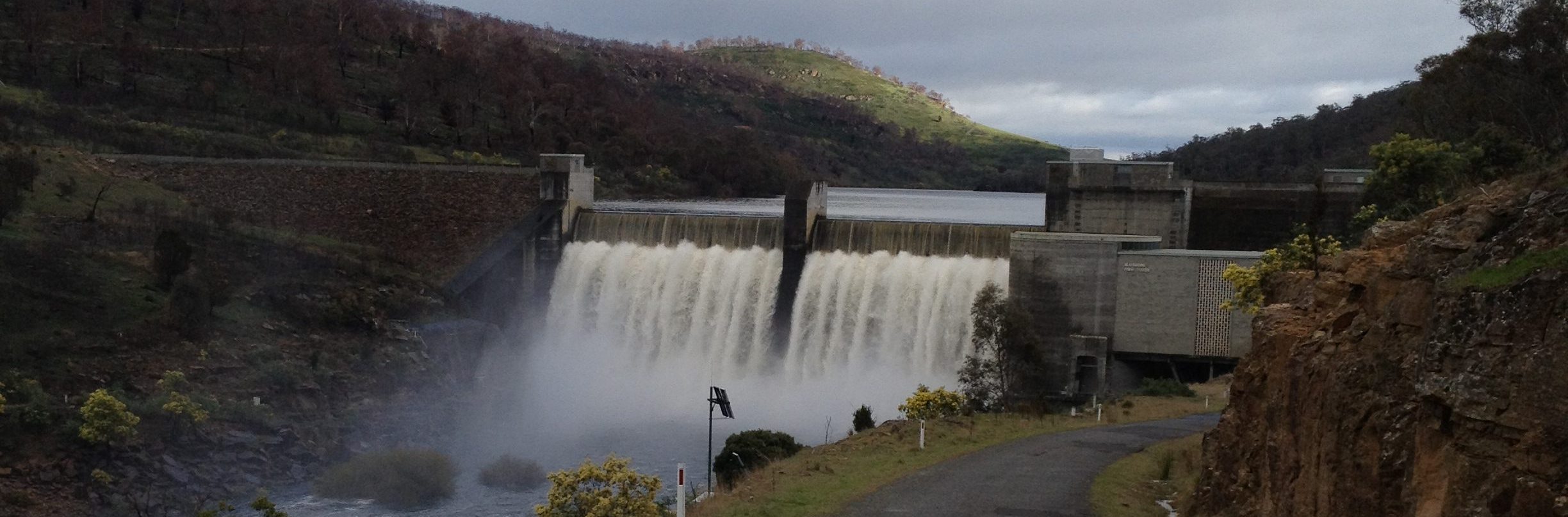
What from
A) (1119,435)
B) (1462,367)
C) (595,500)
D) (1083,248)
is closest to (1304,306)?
(1462,367)

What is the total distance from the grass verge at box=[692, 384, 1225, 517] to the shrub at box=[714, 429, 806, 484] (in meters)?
1.98

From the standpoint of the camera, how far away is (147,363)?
34.8m

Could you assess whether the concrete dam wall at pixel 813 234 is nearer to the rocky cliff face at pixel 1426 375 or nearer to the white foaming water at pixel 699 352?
the white foaming water at pixel 699 352

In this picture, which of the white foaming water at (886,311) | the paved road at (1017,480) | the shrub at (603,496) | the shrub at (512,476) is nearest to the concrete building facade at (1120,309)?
the white foaming water at (886,311)

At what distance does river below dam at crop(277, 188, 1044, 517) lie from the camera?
3588 cm

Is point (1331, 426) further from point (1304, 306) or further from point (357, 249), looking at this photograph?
point (357, 249)

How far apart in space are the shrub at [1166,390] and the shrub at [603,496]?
53.0ft

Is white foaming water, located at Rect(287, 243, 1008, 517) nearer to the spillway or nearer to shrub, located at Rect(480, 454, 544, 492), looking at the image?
the spillway

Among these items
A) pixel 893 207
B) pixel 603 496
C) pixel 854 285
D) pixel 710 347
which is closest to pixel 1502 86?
pixel 854 285

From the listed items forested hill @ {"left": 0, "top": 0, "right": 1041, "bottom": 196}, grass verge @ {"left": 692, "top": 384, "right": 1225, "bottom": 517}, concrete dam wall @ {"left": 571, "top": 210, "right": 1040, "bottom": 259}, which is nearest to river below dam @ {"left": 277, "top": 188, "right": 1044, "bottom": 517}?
concrete dam wall @ {"left": 571, "top": 210, "right": 1040, "bottom": 259}

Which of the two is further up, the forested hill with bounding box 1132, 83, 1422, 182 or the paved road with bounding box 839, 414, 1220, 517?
the forested hill with bounding box 1132, 83, 1422, 182

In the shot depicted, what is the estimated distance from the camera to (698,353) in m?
40.4

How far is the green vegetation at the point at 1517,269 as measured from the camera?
7523 mm

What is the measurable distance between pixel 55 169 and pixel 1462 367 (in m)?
45.7
